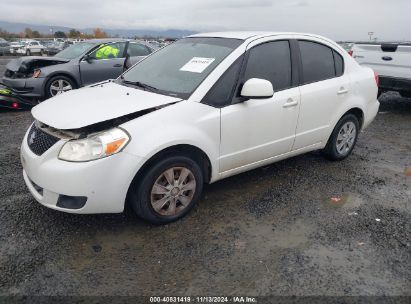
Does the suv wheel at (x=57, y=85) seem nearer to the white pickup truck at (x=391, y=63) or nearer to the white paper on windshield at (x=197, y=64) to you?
the white paper on windshield at (x=197, y=64)

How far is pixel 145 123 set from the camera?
294 cm

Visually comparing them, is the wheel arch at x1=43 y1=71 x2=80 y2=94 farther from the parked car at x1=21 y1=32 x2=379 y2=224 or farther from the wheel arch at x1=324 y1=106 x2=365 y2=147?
the wheel arch at x1=324 y1=106 x2=365 y2=147

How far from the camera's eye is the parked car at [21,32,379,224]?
9.26 feet

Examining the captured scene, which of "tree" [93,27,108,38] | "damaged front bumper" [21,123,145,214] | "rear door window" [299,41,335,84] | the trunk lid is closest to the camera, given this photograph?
"damaged front bumper" [21,123,145,214]

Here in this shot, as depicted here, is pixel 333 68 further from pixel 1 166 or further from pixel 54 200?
pixel 1 166

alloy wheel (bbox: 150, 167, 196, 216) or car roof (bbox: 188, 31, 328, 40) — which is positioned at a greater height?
car roof (bbox: 188, 31, 328, 40)

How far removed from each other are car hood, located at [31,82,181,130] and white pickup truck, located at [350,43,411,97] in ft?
18.9

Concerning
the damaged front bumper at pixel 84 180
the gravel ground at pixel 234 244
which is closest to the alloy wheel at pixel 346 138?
the gravel ground at pixel 234 244

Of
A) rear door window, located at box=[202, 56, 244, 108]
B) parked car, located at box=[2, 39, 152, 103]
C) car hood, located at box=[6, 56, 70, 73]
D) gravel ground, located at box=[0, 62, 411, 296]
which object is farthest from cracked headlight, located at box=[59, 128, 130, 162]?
car hood, located at box=[6, 56, 70, 73]

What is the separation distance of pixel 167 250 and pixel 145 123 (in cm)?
105

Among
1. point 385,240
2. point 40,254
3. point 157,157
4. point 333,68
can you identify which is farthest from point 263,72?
point 40,254

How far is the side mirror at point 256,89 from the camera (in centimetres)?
325

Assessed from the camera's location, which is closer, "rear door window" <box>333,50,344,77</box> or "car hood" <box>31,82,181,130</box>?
"car hood" <box>31,82,181,130</box>

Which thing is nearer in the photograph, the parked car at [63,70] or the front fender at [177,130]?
the front fender at [177,130]
